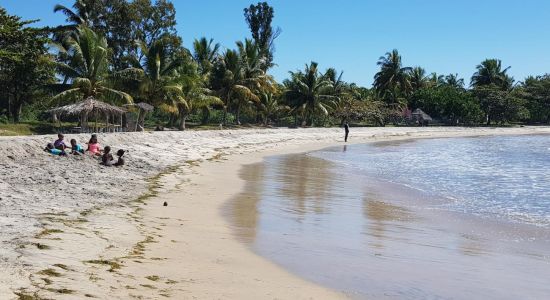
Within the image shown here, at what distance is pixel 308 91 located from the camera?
4831cm

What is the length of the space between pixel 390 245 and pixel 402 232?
112cm

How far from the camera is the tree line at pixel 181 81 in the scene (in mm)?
27953

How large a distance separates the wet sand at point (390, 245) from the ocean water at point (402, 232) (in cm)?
1

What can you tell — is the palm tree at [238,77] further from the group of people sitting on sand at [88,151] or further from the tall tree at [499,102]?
the tall tree at [499,102]

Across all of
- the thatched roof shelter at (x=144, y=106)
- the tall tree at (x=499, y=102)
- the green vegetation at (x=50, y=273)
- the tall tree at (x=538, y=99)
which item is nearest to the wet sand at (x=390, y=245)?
the green vegetation at (x=50, y=273)

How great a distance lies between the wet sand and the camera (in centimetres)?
529

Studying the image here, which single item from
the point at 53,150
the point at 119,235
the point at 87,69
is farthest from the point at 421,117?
the point at 119,235

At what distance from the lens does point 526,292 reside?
5.20 metres

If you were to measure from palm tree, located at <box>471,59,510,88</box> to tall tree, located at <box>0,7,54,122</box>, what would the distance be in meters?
70.0

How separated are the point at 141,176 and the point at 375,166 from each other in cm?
1094

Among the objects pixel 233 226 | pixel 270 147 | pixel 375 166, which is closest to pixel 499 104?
pixel 270 147

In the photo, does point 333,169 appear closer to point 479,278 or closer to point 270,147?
point 270,147

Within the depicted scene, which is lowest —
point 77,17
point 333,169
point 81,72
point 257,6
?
point 333,169

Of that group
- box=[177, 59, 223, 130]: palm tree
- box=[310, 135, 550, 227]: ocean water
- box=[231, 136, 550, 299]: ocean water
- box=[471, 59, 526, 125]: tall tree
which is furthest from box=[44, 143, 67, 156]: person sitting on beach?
box=[471, 59, 526, 125]: tall tree
